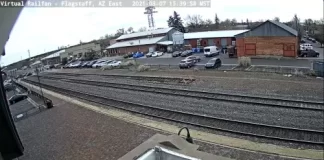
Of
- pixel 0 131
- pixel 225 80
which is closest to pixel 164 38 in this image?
pixel 225 80

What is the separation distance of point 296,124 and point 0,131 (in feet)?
27.1

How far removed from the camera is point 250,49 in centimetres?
2514

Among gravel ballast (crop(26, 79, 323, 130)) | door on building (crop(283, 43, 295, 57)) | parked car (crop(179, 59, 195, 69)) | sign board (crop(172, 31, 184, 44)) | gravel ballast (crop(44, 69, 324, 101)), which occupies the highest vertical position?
sign board (crop(172, 31, 184, 44))

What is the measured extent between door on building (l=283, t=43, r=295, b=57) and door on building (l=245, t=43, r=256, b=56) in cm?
268

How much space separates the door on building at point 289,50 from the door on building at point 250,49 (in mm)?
2683

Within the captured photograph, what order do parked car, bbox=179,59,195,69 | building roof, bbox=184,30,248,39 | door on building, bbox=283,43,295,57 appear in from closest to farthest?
door on building, bbox=283,43,295,57
parked car, bbox=179,59,195,69
building roof, bbox=184,30,248,39

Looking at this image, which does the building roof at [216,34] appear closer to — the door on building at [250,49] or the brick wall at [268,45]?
the brick wall at [268,45]

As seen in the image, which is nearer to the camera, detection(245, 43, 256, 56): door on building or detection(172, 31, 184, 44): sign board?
detection(245, 43, 256, 56): door on building

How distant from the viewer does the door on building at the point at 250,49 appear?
24938mm

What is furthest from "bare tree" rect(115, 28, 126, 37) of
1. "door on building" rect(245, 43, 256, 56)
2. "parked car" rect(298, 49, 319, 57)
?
"parked car" rect(298, 49, 319, 57)

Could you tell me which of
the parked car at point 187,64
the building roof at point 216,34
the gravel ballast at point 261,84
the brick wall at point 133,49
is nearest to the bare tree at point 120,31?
the brick wall at point 133,49

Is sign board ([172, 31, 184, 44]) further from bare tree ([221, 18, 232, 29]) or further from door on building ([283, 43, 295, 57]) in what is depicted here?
bare tree ([221, 18, 232, 29])

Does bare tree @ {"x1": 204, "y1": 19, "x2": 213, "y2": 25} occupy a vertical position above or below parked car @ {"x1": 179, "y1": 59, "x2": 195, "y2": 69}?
above

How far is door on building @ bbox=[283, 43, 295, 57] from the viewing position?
2259 cm
